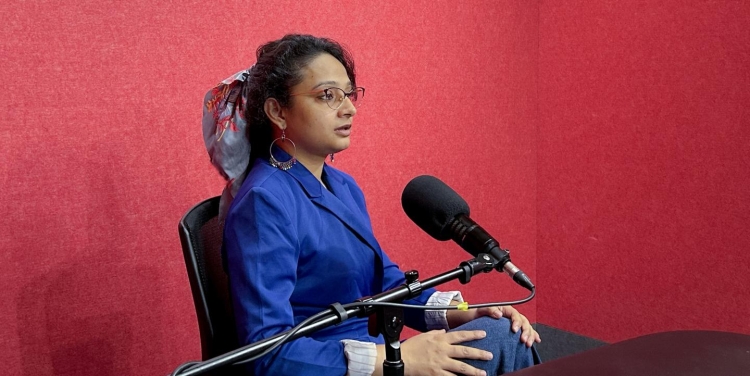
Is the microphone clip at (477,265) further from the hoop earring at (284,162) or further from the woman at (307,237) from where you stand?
the hoop earring at (284,162)

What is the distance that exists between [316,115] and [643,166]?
1.69 meters

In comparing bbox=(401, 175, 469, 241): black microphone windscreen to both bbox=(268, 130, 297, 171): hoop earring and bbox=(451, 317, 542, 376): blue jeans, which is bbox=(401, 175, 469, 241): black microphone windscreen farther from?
bbox=(268, 130, 297, 171): hoop earring

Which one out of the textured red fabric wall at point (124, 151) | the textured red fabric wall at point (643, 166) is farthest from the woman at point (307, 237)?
the textured red fabric wall at point (643, 166)

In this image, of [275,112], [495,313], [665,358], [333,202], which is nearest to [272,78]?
[275,112]

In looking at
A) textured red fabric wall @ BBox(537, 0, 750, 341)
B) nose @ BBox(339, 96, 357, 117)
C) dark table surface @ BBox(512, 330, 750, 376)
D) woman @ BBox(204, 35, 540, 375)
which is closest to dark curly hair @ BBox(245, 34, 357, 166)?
woman @ BBox(204, 35, 540, 375)

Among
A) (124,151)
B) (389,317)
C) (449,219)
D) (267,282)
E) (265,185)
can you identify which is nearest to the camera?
(389,317)

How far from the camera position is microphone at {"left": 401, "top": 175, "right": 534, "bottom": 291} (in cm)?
115

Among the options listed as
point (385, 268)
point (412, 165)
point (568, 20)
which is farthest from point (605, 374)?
Result: point (568, 20)

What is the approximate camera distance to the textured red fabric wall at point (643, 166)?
8.50 feet

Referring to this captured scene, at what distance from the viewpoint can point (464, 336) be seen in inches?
50.9

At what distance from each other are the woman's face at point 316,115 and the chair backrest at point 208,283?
0.27 meters

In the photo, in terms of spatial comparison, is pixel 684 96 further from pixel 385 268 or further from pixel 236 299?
pixel 236 299

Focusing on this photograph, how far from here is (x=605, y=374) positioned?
1061mm

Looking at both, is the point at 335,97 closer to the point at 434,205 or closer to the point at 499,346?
the point at 434,205
